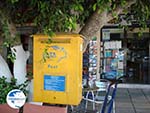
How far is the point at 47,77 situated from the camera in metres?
4.34

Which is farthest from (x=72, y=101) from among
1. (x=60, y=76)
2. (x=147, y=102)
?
(x=147, y=102)

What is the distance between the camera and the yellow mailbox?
4250 mm

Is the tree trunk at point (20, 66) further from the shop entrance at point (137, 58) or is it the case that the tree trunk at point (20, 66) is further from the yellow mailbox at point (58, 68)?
the shop entrance at point (137, 58)

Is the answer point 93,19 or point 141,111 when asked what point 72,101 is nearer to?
point 93,19

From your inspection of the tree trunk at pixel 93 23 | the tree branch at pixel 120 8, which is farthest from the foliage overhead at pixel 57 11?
the tree trunk at pixel 93 23

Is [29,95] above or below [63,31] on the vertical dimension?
below

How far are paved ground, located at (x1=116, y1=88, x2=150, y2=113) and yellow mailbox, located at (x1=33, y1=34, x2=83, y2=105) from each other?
3.73 metres

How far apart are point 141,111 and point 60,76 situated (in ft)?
13.5

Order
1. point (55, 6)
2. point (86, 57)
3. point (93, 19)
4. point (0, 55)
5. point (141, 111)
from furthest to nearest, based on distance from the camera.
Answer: point (86, 57), point (141, 111), point (0, 55), point (93, 19), point (55, 6)

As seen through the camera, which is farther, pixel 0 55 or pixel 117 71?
pixel 117 71

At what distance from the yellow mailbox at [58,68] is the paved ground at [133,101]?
3727mm

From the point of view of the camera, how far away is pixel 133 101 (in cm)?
938

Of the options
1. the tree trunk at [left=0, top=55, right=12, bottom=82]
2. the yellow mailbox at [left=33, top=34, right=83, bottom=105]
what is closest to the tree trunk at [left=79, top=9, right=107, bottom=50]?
the yellow mailbox at [left=33, top=34, right=83, bottom=105]

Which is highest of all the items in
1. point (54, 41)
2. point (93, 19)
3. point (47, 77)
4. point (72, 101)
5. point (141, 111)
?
point (93, 19)
